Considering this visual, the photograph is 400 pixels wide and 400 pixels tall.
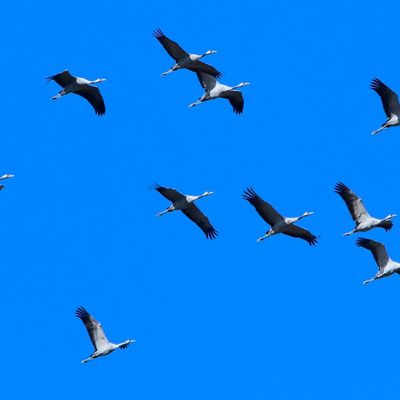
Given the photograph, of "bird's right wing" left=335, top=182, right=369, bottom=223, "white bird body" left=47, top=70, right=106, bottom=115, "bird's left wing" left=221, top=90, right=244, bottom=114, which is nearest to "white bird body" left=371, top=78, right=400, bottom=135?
"bird's right wing" left=335, top=182, right=369, bottom=223

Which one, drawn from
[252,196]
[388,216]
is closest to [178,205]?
[252,196]

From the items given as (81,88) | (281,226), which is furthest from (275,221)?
(81,88)

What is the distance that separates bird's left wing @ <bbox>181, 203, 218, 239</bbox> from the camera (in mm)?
42219

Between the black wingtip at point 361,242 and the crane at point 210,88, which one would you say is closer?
the black wingtip at point 361,242

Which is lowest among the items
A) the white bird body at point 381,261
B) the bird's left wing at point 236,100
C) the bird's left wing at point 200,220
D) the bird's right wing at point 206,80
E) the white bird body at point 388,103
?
the white bird body at point 381,261

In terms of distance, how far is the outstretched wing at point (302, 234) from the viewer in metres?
41.6

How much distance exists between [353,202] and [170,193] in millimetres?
5175

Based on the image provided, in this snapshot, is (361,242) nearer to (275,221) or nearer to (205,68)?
(275,221)

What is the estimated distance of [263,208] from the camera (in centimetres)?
3969

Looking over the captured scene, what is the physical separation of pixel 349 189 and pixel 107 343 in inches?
314

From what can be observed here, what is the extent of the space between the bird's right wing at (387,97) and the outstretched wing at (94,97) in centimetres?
853

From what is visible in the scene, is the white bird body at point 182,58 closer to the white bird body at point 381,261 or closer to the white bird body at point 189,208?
the white bird body at point 189,208

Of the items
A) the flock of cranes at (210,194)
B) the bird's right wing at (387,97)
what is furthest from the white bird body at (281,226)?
the bird's right wing at (387,97)

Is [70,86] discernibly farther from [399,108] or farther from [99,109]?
[399,108]
